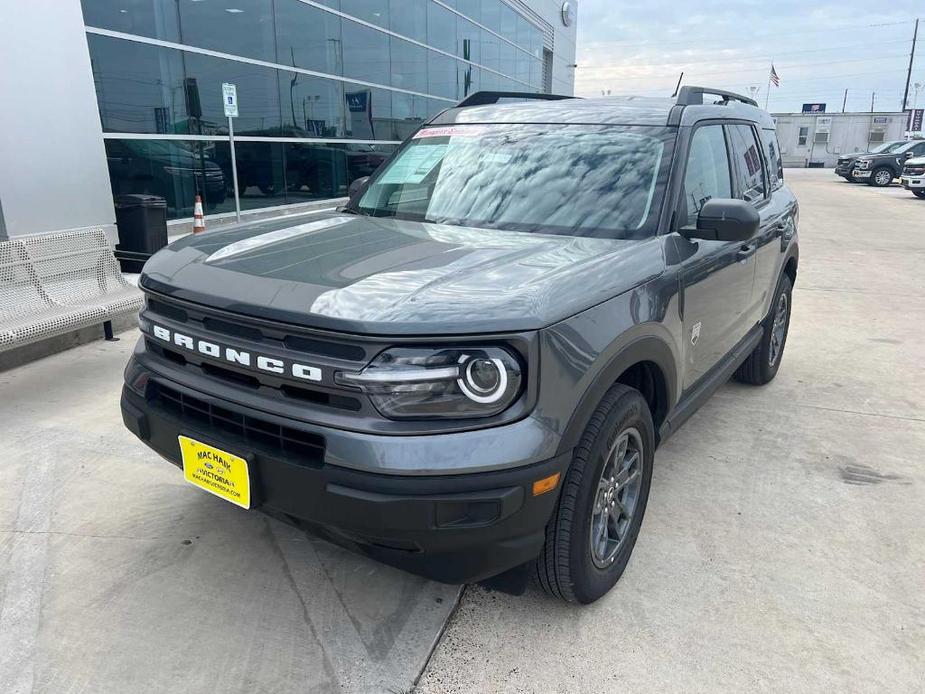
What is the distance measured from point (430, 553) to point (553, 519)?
44 cm

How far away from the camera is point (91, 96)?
784 cm

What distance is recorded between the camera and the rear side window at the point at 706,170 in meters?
3.11

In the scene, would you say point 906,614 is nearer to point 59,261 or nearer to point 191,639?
point 191,639

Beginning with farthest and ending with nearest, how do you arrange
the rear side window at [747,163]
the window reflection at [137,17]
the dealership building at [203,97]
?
1. the window reflection at [137,17]
2. the dealership building at [203,97]
3. the rear side window at [747,163]

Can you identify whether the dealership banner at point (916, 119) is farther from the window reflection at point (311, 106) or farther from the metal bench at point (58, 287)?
the metal bench at point (58, 287)

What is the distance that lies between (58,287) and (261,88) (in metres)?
8.00

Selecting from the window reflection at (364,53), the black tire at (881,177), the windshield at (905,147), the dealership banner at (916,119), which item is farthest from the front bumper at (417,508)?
the dealership banner at (916,119)

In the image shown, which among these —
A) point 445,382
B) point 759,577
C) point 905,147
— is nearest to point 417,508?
point 445,382

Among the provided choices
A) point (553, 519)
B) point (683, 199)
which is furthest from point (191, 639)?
point (683, 199)

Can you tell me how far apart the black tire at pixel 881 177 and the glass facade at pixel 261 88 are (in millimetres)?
18752

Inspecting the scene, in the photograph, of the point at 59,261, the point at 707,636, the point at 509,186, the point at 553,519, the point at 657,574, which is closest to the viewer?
the point at 553,519

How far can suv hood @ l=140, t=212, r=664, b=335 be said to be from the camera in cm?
200

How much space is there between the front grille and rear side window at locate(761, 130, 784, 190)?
3.83m

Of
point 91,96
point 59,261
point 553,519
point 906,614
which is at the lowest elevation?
point 906,614
